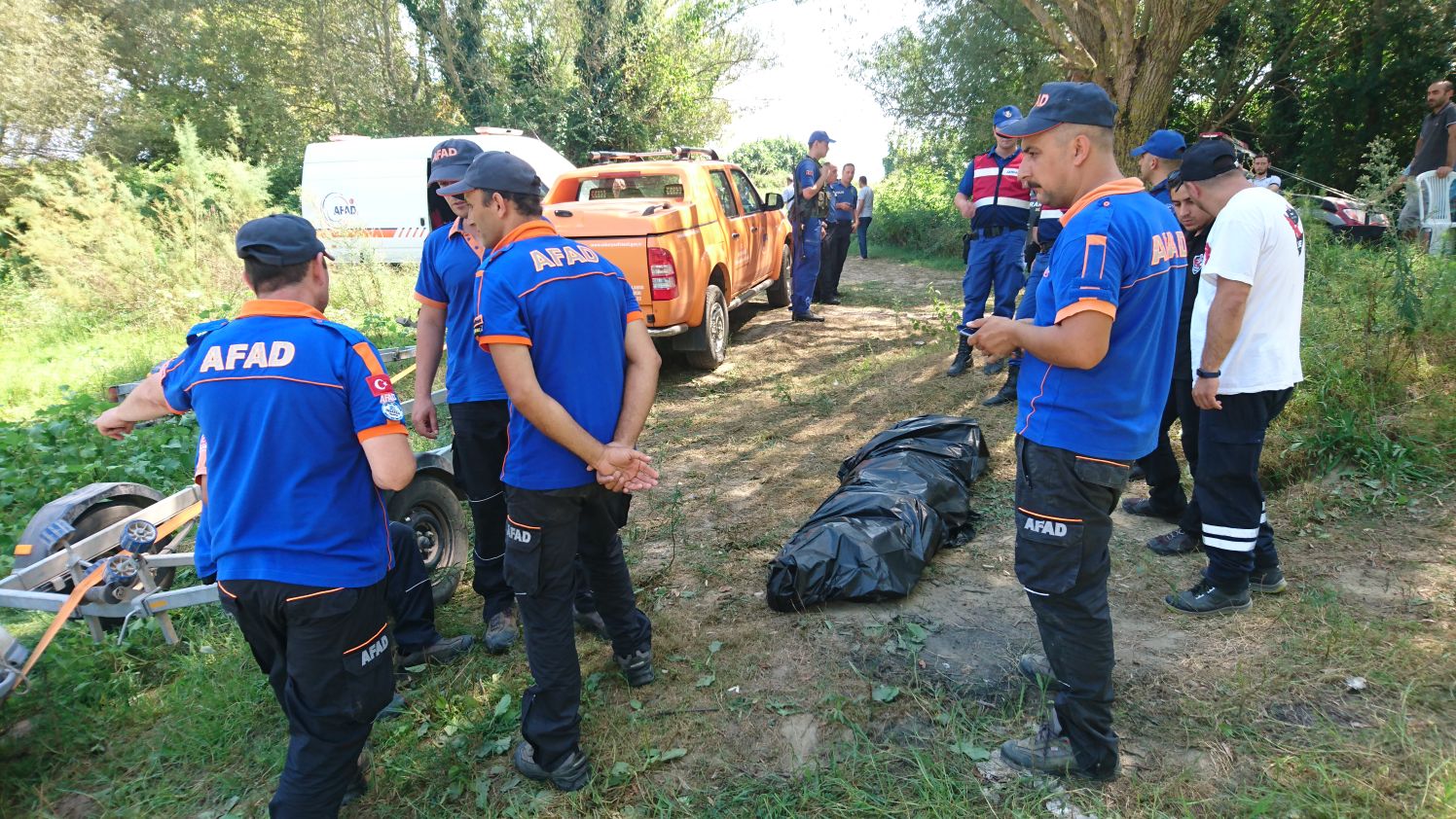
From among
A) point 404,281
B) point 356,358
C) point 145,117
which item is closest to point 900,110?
point 404,281

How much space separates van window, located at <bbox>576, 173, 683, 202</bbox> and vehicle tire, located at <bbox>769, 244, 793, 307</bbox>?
273 centimetres

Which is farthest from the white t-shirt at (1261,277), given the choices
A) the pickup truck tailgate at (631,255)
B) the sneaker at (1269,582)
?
the pickup truck tailgate at (631,255)

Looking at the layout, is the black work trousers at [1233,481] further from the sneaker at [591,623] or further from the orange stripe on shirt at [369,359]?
the orange stripe on shirt at [369,359]

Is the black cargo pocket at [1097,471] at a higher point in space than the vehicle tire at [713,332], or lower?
higher

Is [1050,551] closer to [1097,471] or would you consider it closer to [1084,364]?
[1097,471]

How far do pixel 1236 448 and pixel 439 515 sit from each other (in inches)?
141

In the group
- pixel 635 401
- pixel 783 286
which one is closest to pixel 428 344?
pixel 635 401

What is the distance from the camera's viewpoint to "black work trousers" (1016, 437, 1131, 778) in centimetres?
211

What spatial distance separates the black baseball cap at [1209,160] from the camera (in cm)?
309

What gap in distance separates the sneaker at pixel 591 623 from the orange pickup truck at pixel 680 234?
2.79 meters

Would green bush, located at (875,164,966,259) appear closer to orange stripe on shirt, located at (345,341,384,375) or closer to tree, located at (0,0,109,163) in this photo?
orange stripe on shirt, located at (345,341,384,375)

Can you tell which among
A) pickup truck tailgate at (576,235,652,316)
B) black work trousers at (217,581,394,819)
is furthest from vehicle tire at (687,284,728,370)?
black work trousers at (217,581,394,819)

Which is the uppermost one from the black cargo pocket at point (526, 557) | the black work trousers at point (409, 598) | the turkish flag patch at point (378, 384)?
the turkish flag patch at point (378, 384)

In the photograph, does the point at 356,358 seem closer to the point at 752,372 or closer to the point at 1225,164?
the point at 1225,164
